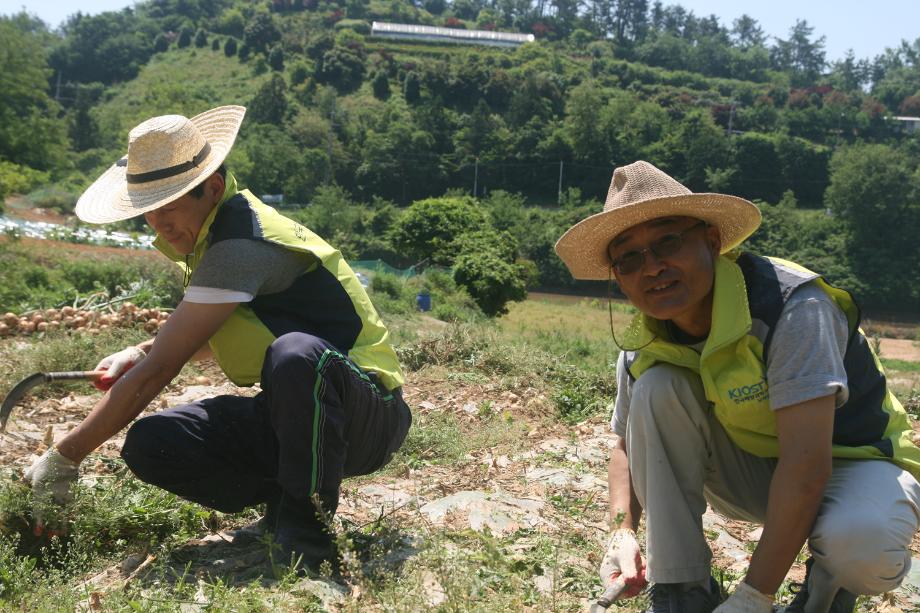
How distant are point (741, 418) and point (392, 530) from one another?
3.67 ft

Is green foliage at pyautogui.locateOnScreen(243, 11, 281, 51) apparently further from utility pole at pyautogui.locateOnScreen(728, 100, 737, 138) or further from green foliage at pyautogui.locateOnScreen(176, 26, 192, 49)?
utility pole at pyautogui.locateOnScreen(728, 100, 737, 138)

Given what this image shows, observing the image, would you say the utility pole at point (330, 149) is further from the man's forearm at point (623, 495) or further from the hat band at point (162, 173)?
the man's forearm at point (623, 495)

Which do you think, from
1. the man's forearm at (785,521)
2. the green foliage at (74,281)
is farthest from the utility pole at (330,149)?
the man's forearm at (785,521)

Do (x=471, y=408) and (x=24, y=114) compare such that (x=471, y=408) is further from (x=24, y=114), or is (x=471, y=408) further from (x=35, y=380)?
(x=24, y=114)

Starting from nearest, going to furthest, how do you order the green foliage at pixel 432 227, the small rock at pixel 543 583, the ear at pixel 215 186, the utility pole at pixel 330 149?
1. the small rock at pixel 543 583
2. the ear at pixel 215 186
3. the green foliage at pixel 432 227
4. the utility pole at pixel 330 149

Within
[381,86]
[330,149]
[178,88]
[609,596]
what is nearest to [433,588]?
[609,596]

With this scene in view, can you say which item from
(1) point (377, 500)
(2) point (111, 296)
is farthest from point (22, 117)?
(1) point (377, 500)

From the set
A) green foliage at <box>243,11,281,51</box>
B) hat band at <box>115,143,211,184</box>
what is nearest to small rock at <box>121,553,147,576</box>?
hat band at <box>115,143,211,184</box>

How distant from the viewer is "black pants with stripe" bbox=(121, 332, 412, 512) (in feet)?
7.24

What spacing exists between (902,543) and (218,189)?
2.02 m

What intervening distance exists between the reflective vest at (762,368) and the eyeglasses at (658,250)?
110mm

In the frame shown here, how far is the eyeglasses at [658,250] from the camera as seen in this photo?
1995mm

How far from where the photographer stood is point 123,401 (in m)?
2.26

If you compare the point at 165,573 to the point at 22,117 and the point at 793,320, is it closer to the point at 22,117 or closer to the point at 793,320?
the point at 793,320
